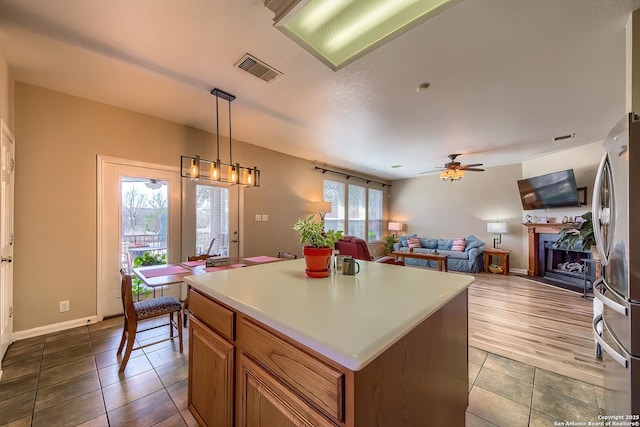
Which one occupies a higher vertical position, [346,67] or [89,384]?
[346,67]

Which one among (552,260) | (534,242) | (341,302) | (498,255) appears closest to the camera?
(341,302)

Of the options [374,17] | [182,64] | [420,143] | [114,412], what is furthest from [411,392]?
[420,143]

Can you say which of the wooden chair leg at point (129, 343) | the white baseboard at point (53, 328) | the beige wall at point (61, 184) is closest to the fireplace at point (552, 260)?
the wooden chair leg at point (129, 343)

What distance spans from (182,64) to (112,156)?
5.59 ft

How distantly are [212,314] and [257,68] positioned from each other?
81.5 inches

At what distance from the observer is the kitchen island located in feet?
2.48

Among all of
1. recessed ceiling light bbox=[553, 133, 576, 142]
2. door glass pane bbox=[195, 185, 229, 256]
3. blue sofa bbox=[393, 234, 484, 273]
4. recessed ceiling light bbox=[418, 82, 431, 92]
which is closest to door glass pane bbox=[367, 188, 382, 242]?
blue sofa bbox=[393, 234, 484, 273]

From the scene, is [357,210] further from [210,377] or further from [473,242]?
[210,377]

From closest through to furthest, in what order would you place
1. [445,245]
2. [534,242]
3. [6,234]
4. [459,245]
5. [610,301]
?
[610,301] → [6,234] → [534,242] → [459,245] → [445,245]

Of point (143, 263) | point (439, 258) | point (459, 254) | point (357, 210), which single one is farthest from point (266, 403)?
point (357, 210)

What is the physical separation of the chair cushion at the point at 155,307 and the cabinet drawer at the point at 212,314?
99 cm

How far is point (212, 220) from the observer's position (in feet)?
13.2

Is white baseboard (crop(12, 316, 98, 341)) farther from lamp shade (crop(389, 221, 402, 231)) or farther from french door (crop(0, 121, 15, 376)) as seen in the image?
lamp shade (crop(389, 221, 402, 231))

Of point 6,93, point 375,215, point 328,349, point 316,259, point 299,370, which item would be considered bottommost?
point 299,370
